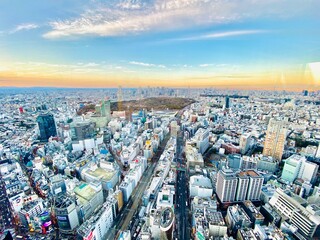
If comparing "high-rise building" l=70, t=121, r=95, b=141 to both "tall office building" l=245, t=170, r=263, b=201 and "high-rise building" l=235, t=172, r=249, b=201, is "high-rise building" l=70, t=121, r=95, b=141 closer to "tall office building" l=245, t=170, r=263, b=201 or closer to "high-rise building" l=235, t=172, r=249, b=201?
"high-rise building" l=235, t=172, r=249, b=201

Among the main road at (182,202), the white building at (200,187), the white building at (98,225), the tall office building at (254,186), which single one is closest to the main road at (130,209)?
the white building at (98,225)

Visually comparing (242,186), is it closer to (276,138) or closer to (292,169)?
(292,169)

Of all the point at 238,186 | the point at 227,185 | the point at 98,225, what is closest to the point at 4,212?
the point at 98,225

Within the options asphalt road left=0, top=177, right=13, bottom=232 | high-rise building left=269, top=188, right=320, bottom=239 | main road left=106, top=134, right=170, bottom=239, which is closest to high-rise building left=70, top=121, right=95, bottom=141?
asphalt road left=0, top=177, right=13, bottom=232

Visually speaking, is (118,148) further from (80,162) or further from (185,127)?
(185,127)

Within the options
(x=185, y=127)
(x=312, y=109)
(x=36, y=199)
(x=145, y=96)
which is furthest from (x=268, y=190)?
(x=145, y=96)

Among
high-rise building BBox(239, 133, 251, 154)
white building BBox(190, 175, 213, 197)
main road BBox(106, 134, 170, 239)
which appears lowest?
main road BBox(106, 134, 170, 239)
